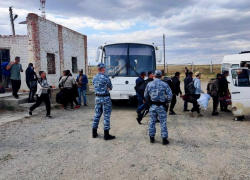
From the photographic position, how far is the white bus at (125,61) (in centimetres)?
883

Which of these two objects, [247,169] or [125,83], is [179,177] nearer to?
[247,169]

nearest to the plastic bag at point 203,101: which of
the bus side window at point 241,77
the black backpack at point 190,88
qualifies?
the black backpack at point 190,88

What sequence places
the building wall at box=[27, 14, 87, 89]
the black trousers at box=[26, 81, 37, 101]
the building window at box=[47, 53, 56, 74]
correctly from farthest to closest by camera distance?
the building window at box=[47, 53, 56, 74], the building wall at box=[27, 14, 87, 89], the black trousers at box=[26, 81, 37, 101]

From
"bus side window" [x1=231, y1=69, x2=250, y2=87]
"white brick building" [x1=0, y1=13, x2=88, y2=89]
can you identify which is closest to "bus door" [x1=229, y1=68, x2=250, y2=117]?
"bus side window" [x1=231, y1=69, x2=250, y2=87]

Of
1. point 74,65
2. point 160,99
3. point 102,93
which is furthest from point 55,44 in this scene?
point 160,99

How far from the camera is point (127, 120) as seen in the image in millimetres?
7434

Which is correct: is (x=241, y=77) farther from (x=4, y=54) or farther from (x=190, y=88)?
(x=4, y=54)

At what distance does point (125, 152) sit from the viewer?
4.55 m

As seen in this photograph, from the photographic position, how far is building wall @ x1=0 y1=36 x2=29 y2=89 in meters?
11.4

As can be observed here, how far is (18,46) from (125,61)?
6.00 metres

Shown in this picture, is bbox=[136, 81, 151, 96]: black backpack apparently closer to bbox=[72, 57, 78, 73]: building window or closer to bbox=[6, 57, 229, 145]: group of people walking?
bbox=[6, 57, 229, 145]: group of people walking

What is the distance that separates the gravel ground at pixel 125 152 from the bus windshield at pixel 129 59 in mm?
2656

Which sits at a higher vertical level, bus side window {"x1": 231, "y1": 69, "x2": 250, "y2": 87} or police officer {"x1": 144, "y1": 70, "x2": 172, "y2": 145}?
bus side window {"x1": 231, "y1": 69, "x2": 250, "y2": 87}

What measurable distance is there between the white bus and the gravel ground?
2.02 m
